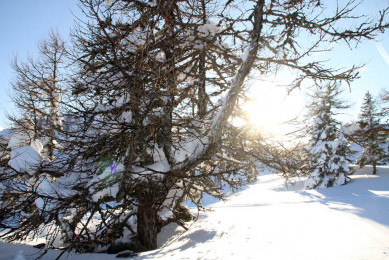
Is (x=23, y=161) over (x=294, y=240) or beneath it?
over

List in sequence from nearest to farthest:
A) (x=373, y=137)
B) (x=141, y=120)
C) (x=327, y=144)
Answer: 1. (x=141, y=120)
2. (x=327, y=144)
3. (x=373, y=137)

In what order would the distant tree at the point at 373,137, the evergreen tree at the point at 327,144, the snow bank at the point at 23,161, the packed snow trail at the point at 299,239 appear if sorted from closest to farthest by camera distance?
1. the packed snow trail at the point at 299,239
2. the snow bank at the point at 23,161
3. the evergreen tree at the point at 327,144
4. the distant tree at the point at 373,137

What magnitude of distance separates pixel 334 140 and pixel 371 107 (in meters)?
10.9

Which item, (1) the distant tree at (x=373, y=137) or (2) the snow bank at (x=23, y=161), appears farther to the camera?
(1) the distant tree at (x=373, y=137)

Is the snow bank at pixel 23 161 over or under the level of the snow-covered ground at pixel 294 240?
over

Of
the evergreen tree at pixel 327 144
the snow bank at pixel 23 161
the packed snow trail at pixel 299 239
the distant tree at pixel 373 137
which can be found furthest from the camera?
the distant tree at pixel 373 137

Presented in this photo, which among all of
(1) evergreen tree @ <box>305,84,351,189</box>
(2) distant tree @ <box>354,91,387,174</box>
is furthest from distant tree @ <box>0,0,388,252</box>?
(2) distant tree @ <box>354,91,387,174</box>

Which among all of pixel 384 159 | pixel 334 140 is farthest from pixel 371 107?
pixel 334 140

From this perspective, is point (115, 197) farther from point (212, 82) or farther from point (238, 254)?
point (212, 82)

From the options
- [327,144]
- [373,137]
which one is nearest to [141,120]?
A: [327,144]

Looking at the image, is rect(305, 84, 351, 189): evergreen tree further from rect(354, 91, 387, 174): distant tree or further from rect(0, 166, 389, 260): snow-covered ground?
rect(0, 166, 389, 260): snow-covered ground

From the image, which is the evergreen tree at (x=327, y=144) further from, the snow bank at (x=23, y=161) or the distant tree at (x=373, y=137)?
the snow bank at (x=23, y=161)

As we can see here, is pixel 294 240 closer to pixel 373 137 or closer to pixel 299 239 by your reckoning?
pixel 299 239

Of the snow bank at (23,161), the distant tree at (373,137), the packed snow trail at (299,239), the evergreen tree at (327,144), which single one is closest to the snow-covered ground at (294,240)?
the packed snow trail at (299,239)
